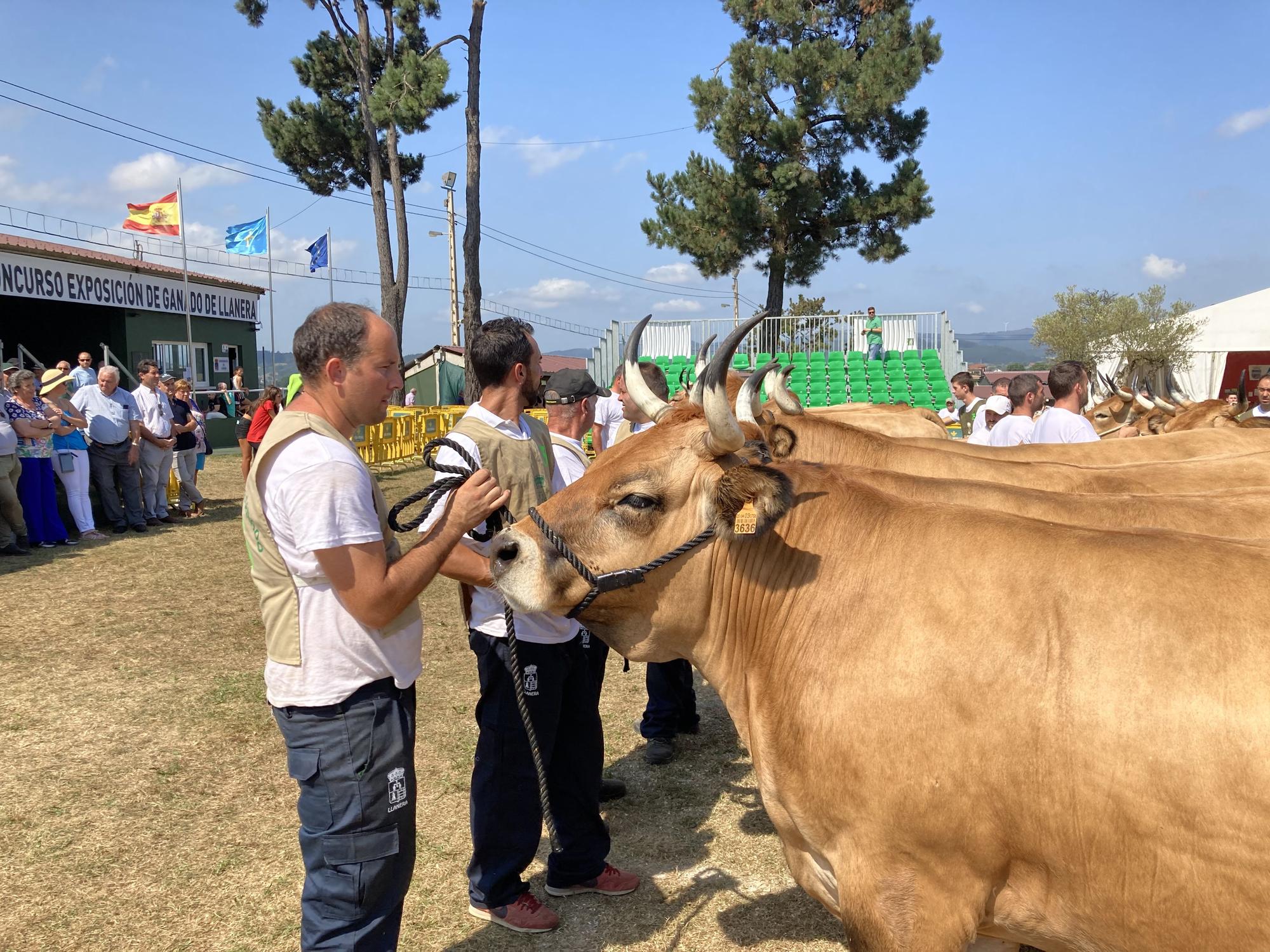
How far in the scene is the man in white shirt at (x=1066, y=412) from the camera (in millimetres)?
7078

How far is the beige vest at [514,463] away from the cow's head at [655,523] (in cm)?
64

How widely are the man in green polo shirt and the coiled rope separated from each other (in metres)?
23.6

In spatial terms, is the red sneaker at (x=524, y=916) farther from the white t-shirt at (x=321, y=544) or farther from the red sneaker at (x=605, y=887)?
the white t-shirt at (x=321, y=544)

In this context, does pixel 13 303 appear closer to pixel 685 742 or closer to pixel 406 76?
pixel 406 76

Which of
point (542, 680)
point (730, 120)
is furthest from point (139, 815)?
point (730, 120)

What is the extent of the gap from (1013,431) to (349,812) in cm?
690

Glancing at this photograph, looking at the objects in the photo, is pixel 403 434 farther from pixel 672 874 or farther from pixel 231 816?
pixel 672 874

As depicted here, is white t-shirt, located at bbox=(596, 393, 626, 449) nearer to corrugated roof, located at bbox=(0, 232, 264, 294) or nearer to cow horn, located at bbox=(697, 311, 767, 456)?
cow horn, located at bbox=(697, 311, 767, 456)

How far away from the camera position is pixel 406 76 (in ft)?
83.1

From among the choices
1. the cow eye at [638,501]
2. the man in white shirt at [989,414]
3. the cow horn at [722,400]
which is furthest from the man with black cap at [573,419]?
the man in white shirt at [989,414]

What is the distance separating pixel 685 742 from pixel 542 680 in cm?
253

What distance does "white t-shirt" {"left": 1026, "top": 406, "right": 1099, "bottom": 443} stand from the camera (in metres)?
7.06

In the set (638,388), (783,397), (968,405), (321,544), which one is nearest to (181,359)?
(968,405)

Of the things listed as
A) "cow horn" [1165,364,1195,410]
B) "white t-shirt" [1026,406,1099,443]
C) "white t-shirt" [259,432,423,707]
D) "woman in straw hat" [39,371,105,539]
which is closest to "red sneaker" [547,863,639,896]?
"white t-shirt" [259,432,423,707]
